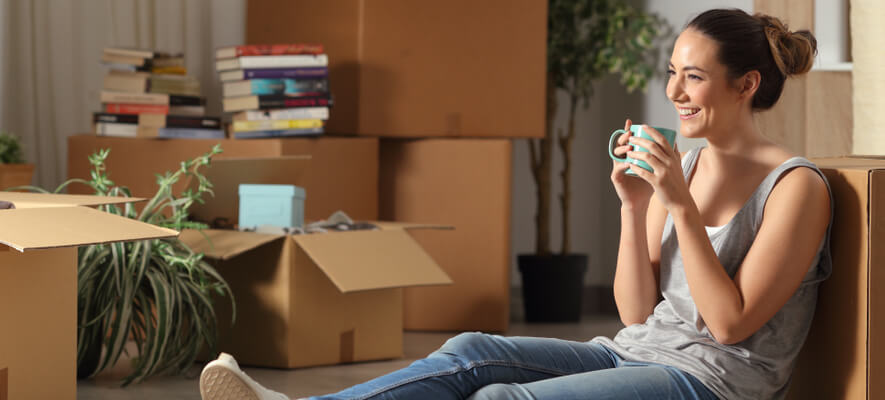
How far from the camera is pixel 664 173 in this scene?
1.16 m

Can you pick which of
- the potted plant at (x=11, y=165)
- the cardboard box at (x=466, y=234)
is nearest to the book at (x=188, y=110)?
the potted plant at (x=11, y=165)

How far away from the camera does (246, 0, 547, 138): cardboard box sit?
299 centimetres

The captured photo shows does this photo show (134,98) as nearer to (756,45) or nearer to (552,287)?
(552,287)

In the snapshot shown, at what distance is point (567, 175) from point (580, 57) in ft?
1.43

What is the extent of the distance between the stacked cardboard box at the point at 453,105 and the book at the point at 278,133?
6.9 inches

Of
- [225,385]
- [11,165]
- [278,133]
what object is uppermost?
[278,133]

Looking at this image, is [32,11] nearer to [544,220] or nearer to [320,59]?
[320,59]

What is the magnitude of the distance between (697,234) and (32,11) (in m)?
2.50

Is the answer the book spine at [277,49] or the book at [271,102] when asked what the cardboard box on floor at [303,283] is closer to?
the book at [271,102]

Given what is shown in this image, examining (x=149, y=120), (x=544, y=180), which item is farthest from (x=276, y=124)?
(x=544, y=180)

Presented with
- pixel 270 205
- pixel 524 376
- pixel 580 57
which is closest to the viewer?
pixel 524 376

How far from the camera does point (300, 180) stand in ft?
9.05

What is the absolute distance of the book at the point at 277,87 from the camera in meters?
2.85

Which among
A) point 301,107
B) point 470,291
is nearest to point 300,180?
point 301,107
